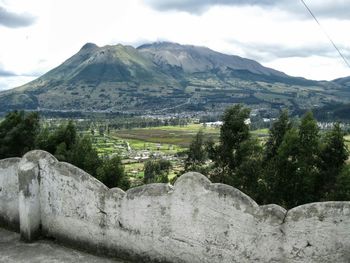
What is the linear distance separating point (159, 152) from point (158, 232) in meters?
127

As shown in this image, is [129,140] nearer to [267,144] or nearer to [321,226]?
[267,144]

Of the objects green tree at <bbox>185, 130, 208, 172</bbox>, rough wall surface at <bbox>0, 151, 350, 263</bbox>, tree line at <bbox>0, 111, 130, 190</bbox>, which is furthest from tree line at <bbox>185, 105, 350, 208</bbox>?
rough wall surface at <bbox>0, 151, 350, 263</bbox>

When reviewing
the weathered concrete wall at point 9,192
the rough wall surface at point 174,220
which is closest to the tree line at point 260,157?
the rough wall surface at point 174,220

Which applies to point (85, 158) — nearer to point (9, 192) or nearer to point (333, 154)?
point (333, 154)

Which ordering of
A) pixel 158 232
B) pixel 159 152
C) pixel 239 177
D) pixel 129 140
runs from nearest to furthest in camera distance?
pixel 158 232, pixel 239 177, pixel 159 152, pixel 129 140

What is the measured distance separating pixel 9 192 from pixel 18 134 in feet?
122

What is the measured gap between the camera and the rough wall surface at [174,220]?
597cm

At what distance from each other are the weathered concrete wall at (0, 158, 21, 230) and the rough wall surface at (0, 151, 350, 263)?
6cm

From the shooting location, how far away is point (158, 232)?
23.0ft

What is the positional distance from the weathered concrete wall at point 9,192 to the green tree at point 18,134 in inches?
1399

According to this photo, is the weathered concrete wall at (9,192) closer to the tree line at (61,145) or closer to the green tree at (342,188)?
the green tree at (342,188)

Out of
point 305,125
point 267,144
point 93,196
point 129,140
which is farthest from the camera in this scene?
point 129,140

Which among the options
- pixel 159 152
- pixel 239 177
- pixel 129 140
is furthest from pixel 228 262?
pixel 129 140

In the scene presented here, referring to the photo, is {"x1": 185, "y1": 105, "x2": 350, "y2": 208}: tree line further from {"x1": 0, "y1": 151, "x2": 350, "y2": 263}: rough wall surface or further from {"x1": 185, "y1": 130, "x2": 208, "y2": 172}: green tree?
{"x1": 0, "y1": 151, "x2": 350, "y2": 263}: rough wall surface
